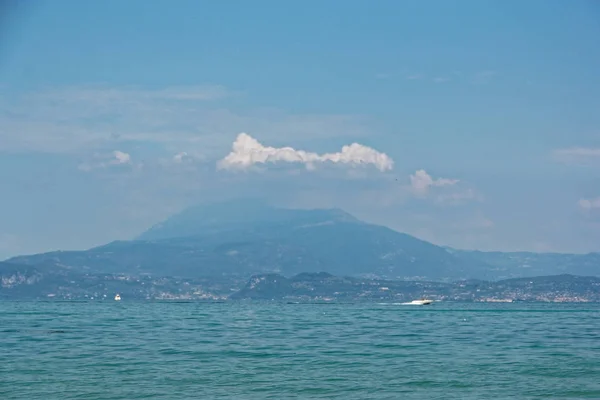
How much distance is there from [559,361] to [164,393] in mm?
37542

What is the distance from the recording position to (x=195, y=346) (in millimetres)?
95500

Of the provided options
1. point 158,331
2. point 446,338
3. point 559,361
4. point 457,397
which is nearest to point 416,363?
point 559,361

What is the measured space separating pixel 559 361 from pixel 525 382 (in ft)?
49.5

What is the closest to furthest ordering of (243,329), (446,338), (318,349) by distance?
(318,349)
(446,338)
(243,329)

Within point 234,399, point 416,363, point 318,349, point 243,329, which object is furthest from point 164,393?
point 243,329

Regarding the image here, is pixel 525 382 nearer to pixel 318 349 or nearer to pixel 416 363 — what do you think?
pixel 416 363

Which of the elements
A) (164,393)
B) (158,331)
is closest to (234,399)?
(164,393)

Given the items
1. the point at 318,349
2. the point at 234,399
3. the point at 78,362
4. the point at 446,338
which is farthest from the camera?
the point at 446,338

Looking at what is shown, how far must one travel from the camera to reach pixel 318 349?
303 feet

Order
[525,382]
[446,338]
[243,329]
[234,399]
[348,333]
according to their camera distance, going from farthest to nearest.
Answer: [243,329]
[348,333]
[446,338]
[525,382]
[234,399]

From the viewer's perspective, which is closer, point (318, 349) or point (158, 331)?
point (318, 349)

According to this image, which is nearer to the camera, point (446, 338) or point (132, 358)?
point (132, 358)

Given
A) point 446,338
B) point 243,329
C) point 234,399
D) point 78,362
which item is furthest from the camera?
point 243,329

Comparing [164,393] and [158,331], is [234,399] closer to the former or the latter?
[164,393]
